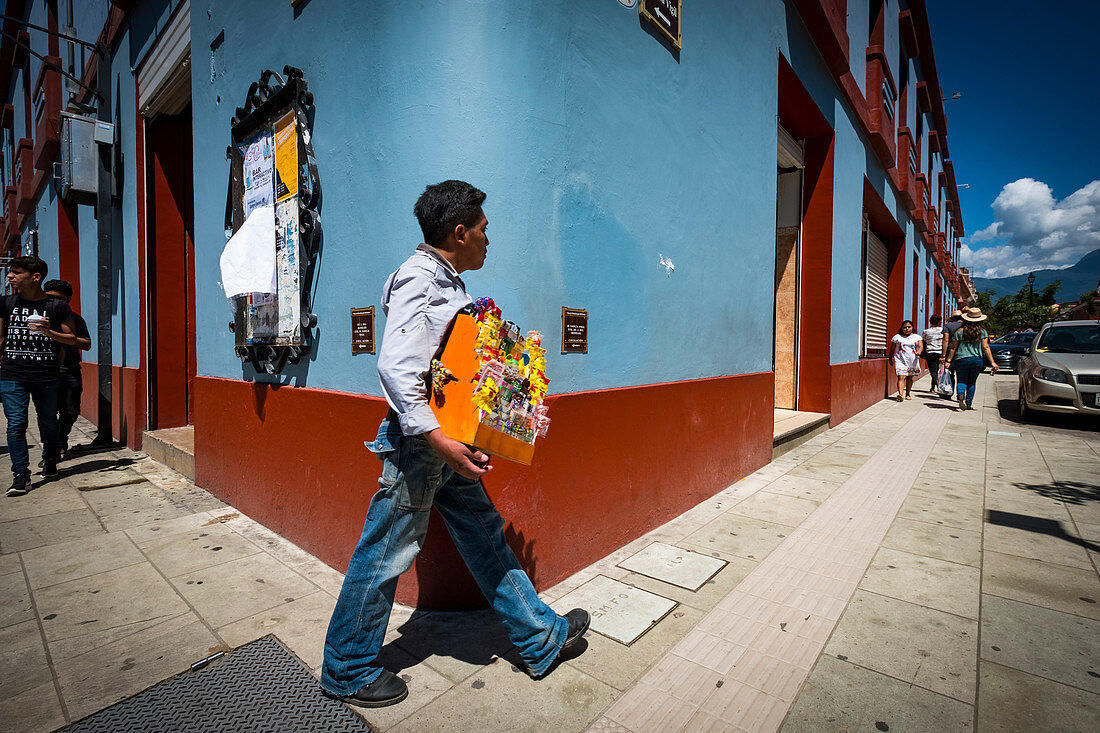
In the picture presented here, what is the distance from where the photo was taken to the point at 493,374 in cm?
185

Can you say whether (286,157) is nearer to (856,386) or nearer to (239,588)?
(239,588)

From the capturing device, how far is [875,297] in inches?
470

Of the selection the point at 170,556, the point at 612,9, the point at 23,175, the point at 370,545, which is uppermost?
the point at 23,175

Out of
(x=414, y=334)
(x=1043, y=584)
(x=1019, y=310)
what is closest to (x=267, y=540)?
(x=414, y=334)

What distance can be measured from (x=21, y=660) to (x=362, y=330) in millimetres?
2090

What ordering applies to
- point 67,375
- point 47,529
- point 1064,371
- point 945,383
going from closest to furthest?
point 47,529
point 67,375
point 1064,371
point 945,383

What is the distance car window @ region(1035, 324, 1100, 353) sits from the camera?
873cm

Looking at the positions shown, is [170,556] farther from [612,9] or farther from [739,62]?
[739,62]

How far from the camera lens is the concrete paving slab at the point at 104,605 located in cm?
259

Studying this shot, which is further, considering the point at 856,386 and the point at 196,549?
the point at 856,386

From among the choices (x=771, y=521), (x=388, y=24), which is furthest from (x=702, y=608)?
(x=388, y=24)

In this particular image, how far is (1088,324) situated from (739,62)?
8883 mm

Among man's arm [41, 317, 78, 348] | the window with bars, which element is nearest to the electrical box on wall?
man's arm [41, 317, 78, 348]

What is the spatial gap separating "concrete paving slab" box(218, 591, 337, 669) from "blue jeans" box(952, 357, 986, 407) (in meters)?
11.6
